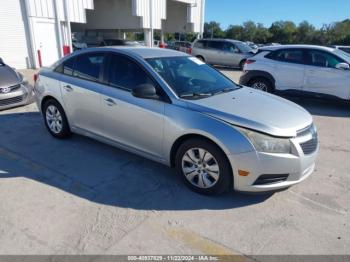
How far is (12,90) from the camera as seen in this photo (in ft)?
23.8

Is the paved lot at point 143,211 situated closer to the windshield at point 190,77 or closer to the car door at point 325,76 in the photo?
the windshield at point 190,77

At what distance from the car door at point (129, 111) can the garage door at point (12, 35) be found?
12.4 metres

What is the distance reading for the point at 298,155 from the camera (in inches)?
126

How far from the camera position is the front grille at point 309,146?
331 centimetres

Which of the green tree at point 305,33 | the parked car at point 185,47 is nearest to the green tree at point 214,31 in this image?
Result: the green tree at point 305,33

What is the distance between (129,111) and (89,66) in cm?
122

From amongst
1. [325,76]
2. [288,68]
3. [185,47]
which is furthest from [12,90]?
[185,47]

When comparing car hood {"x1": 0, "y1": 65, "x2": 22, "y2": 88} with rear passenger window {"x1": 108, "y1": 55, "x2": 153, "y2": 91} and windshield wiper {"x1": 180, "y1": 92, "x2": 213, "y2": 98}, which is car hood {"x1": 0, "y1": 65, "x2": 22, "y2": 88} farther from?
windshield wiper {"x1": 180, "y1": 92, "x2": 213, "y2": 98}

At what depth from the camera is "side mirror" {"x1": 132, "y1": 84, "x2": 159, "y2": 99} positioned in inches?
142

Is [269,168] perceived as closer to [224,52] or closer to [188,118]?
[188,118]

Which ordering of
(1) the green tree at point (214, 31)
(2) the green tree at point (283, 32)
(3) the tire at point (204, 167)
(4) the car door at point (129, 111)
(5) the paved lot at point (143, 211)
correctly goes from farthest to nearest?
(1) the green tree at point (214, 31)
(2) the green tree at point (283, 32)
(4) the car door at point (129, 111)
(3) the tire at point (204, 167)
(5) the paved lot at point (143, 211)

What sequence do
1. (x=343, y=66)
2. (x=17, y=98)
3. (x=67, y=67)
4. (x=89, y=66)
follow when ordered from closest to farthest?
(x=89, y=66) < (x=67, y=67) < (x=17, y=98) < (x=343, y=66)

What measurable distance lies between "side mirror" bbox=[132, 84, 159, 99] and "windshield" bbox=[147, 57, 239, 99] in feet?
0.80

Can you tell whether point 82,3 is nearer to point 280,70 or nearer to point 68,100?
point 280,70
